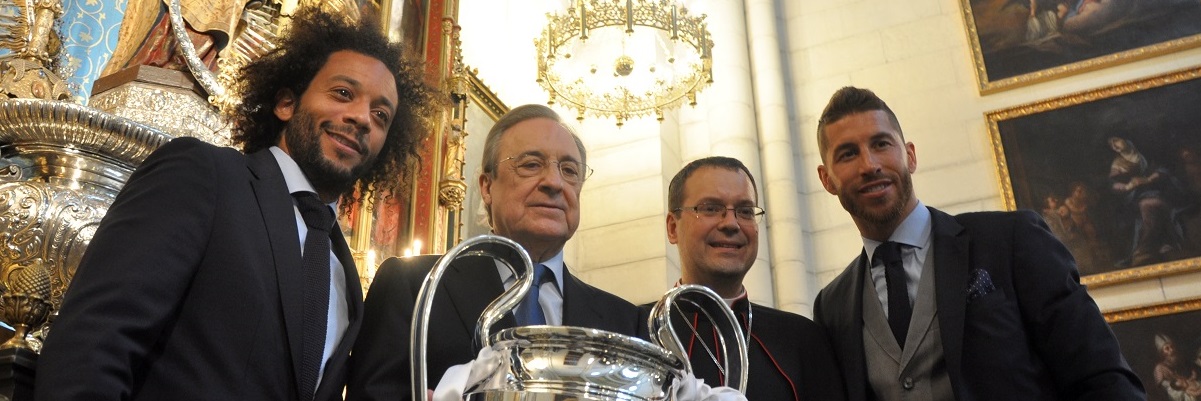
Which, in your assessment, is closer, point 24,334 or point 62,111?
point 24,334

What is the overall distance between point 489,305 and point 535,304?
0.71 m

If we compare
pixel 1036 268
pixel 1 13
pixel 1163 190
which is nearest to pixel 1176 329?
pixel 1163 190

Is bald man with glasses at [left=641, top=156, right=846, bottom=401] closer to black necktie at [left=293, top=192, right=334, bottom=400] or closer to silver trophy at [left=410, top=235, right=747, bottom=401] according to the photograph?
black necktie at [left=293, top=192, right=334, bottom=400]

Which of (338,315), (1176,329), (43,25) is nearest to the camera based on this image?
(338,315)

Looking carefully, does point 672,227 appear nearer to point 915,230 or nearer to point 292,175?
point 915,230

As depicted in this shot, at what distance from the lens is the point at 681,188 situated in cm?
279

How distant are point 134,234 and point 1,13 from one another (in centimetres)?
339

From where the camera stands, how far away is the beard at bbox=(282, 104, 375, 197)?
201 centimetres

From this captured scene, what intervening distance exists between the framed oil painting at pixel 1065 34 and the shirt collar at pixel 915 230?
5.77 metres

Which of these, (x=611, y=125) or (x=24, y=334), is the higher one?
(x=611, y=125)

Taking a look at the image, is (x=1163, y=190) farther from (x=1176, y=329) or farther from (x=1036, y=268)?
(x=1036, y=268)

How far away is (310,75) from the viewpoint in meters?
2.30

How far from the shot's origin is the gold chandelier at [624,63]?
22.6ft

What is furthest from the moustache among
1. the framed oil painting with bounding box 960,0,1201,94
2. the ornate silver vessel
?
the framed oil painting with bounding box 960,0,1201,94
